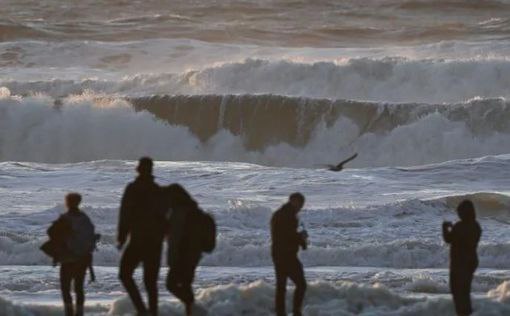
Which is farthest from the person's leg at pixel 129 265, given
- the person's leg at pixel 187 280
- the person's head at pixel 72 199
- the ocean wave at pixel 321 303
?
the ocean wave at pixel 321 303

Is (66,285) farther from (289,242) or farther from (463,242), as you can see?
(463,242)

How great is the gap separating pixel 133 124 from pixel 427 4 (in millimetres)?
19332

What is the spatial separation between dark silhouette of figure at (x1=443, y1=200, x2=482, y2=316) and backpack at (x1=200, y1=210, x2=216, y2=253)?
1903 mm

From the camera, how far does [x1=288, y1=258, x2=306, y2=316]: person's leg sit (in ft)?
44.8

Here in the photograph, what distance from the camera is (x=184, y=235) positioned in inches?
508

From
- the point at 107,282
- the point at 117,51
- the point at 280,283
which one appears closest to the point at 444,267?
the point at 107,282

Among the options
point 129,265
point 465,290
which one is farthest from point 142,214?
point 465,290

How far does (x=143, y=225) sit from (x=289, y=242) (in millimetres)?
1378

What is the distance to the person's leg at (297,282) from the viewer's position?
13.7 metres

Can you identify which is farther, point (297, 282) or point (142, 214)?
point (297, 282)

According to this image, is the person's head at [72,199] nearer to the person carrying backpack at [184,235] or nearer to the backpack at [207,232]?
the person carrying backpack at [184,235]

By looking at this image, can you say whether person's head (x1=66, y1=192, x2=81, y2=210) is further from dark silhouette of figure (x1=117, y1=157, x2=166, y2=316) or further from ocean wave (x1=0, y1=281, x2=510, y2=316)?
ocean wave (x1=0, y1=281, x2=510, y2=316)

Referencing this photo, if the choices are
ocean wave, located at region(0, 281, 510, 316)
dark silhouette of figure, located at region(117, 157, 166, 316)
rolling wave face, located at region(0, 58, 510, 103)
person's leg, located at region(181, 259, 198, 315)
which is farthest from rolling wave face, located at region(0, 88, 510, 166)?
dark silhouette of figure, located at region(117, 157, 166, 316)

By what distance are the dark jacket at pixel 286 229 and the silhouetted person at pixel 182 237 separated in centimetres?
85
